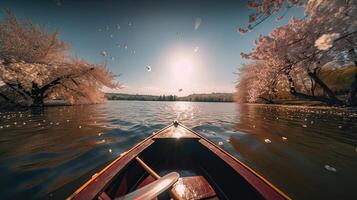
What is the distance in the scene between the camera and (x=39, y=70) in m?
14.7

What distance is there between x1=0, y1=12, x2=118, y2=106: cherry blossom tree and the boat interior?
17.6 m

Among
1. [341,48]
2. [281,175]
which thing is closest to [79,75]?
[281,175]

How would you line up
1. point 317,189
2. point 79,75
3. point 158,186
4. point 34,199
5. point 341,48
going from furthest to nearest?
point 79,75
point 341,48
point 317,189
point 34,199
point 158,186

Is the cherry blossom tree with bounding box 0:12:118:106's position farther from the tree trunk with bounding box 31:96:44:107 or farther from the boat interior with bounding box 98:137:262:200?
the boat interior with bounding box 98:137:262:200

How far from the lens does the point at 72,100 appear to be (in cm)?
2198

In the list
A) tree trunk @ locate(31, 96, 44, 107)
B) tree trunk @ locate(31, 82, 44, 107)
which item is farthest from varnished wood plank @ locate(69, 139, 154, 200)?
tree trunk @ locate(31, 96, 44, 107)

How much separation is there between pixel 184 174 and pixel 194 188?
554 millimetres

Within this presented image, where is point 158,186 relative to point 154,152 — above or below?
above

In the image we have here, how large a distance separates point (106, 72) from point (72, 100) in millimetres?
6828

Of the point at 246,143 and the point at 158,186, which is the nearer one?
the point at 158,186

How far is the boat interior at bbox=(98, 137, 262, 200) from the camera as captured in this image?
92.6 inches

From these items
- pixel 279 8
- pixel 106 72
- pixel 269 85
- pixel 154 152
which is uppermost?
pixel 106 72

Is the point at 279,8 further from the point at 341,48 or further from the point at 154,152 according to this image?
the point at 341,48

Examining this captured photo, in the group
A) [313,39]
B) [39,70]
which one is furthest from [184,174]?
[39,70]
